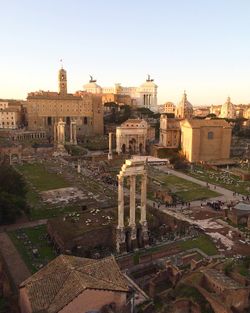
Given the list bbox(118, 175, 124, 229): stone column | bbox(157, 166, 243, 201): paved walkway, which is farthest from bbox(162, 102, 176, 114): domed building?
bbox(118, 175, 124, 229): stone column

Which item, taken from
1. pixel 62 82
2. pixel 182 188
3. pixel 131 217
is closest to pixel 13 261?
pixel 131 217

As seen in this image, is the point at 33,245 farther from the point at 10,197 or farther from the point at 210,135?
the point at 210,135

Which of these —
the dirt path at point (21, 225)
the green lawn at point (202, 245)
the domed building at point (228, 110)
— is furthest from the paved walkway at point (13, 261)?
the domed building at point (228, 110)

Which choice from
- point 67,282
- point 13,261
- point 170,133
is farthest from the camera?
point 170,133

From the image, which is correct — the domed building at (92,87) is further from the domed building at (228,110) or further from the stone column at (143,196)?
the stone column at (143,196)

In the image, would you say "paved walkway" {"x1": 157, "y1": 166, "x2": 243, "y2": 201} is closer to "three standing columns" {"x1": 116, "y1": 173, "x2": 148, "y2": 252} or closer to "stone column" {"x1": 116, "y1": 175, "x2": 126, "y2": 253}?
"three standing columns" {"x1": 116, "y1": 173, "x2": 148, "y2": 252}
